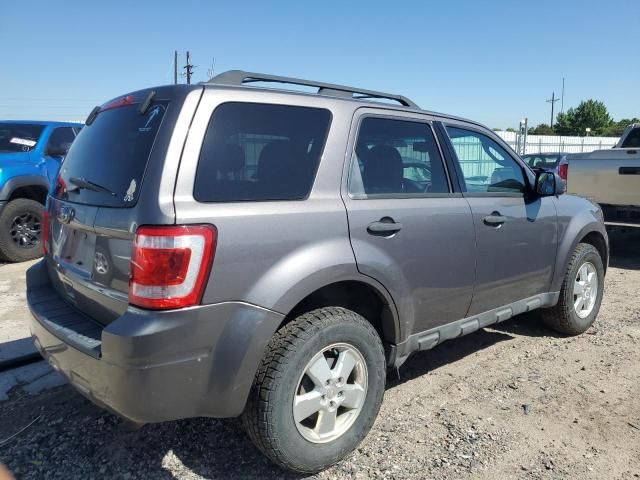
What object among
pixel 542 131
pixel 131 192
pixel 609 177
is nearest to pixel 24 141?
pixel 131 192

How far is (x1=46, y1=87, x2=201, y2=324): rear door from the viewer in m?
2.23

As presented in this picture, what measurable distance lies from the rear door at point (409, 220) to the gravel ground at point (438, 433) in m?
0.60

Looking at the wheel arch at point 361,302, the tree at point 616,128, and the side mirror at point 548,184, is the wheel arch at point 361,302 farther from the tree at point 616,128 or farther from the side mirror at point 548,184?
the tree at point 616,128

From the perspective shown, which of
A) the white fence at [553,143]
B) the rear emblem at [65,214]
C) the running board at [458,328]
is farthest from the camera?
the white fence at [553,143]

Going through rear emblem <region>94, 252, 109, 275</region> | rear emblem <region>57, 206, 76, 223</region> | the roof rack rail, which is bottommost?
rear emblem <region>94, 252, 109, 275</region>

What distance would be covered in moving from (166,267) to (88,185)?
2.54 feet

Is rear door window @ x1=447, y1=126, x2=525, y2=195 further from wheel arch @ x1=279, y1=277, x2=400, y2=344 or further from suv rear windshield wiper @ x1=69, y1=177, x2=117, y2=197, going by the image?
suv rear windshield wiper @ x1=69, y1=177, x2=117, y2=197

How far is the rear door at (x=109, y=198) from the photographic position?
2234 millimetres

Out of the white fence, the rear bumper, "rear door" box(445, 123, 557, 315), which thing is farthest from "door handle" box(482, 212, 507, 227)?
the white fence

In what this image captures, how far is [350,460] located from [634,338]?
3079 mm

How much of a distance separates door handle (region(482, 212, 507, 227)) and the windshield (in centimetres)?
689

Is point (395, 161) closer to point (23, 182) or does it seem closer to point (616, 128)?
point (23, 182)

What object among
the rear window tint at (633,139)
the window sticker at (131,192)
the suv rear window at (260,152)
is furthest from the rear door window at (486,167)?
the rear window tint at (633,139)

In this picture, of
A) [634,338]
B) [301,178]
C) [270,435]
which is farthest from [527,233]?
[270,435]
